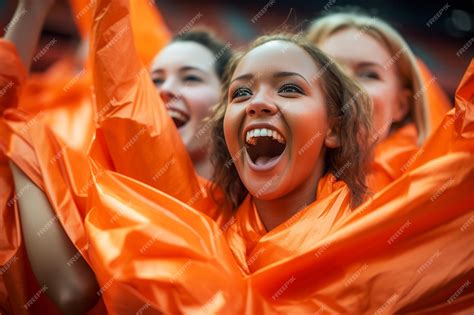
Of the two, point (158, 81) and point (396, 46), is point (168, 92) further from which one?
point (396, 46)

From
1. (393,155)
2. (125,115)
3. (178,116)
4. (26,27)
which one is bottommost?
(393,155)

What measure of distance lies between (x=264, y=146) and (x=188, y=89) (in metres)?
0.52

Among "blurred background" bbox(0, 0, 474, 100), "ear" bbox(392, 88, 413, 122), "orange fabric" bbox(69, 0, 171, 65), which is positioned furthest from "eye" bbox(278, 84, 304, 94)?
"blurred background" bbox(0, 0, 474, 100)

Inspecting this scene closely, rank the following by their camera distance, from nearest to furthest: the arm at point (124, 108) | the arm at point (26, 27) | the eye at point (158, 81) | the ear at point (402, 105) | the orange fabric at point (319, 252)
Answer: the orange fabric at point (319, 252), the arm at point (124, 108), the arm at point (26, 27), the eye at point (158, 81), the ear at point (402, 105)

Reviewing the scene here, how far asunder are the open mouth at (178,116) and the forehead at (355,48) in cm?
39

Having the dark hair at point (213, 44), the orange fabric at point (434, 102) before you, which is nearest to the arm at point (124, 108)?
the dark hair at point (213, 44)

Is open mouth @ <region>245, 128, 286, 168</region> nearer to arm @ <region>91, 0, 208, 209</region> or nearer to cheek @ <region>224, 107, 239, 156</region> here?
cheek @ <region>224, 107, 239, 156</region>

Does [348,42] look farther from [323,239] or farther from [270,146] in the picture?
[323,239]

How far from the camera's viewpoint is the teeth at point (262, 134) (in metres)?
1.26

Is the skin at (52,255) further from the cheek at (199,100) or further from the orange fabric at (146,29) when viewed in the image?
the orange fabric at (146,29)

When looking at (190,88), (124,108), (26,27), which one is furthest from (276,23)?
(124,108)

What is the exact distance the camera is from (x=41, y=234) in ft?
4.23

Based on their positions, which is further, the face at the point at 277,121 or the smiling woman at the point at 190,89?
the smiling woman at the point at 190,89

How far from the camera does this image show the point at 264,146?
1349 mm
